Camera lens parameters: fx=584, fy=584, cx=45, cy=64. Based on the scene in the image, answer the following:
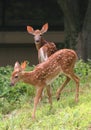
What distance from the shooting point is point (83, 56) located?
45.5 ft

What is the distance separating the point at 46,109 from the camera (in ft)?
29.4

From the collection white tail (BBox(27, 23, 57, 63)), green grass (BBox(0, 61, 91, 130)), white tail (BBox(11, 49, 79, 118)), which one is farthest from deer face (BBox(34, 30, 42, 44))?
white tail (BBox(11, 49, 79, 118))

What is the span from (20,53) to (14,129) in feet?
29.2

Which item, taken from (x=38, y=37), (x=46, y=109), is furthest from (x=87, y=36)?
(x=46, y=109)

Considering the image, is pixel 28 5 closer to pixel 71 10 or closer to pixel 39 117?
pixel 71 10

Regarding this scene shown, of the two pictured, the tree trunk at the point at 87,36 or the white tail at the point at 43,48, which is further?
the tree trunk at the point at 87,36

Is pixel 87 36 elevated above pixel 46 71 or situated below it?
above

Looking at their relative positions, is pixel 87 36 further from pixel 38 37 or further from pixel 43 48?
pixel 43 48

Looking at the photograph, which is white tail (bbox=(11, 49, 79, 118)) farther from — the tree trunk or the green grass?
the tree trunk

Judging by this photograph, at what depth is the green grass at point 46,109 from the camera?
25.8ft

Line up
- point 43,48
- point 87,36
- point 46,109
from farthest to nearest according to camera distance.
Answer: point 87,36
point 43,48
point 46,109

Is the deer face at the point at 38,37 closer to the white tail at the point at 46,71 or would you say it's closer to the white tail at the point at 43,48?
the white tail at the point at 43,48

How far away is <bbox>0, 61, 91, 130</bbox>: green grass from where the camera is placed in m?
7.86

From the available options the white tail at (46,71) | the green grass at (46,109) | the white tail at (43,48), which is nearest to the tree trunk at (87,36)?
the green grass at (46,109)
